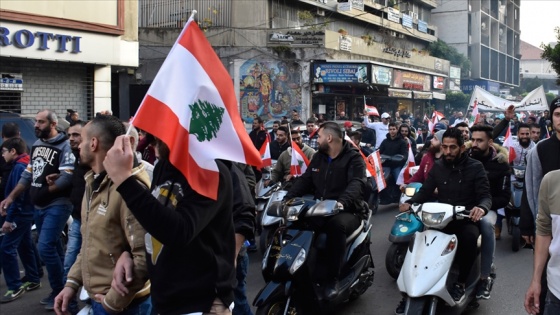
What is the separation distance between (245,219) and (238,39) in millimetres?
25511

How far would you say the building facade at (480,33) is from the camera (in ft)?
207

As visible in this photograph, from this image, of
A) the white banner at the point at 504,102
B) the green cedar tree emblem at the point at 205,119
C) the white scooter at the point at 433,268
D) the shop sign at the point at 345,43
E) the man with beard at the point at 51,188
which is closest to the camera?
the green cedar tree emblem at the point at 205,119

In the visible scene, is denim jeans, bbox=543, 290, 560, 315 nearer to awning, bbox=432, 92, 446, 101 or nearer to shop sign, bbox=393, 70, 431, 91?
shop sign, bbox=393, 70, 431, 91

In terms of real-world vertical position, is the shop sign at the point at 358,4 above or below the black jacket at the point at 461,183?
above

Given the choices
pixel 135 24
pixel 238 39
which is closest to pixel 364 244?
pixel 135 24

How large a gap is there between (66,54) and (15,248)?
437 inches

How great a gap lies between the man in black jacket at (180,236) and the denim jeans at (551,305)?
1737 millimetres

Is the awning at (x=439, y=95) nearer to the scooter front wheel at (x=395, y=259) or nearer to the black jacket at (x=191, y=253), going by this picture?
the scooter front wheel at (x=395, y=259)

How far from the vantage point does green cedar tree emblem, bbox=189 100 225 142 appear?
3.01 meters

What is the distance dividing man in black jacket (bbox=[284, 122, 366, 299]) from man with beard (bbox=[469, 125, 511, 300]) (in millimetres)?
1206

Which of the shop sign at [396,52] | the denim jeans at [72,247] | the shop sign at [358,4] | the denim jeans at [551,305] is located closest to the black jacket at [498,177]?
the denim jeans at [551,305]

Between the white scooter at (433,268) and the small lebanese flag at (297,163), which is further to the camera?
the small lebanese flag at (297,163)

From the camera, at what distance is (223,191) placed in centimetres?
305

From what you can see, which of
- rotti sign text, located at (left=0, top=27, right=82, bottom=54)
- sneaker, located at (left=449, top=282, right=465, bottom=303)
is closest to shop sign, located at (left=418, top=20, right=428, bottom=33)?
rotti sign text, located at (left=0, top=27, right=82, bottom=54)
